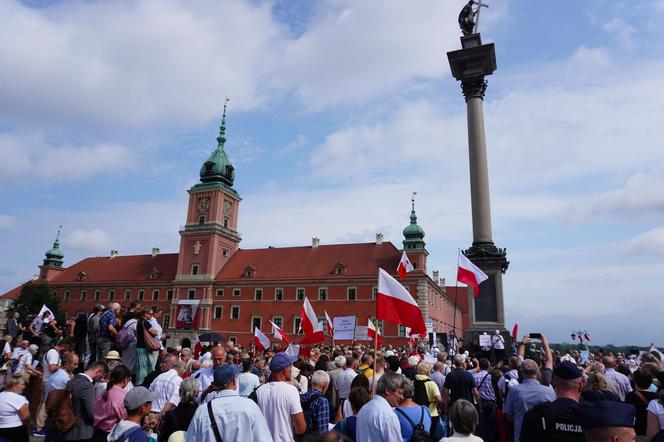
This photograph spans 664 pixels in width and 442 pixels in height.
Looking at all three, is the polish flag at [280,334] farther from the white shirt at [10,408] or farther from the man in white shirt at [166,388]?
the white shirt at [10,408]

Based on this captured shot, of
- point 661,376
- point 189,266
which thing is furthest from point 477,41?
point 189,266

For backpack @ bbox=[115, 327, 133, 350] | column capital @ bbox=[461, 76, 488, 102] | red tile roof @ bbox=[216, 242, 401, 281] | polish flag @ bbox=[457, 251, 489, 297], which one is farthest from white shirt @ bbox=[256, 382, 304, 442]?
red tile roof @ bbox=[216, 242, 401, 281]

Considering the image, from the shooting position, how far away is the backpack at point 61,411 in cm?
544

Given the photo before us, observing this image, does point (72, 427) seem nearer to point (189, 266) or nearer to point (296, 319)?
point (296, 319)

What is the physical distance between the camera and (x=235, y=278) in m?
56.4

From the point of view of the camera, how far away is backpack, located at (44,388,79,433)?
214 inches

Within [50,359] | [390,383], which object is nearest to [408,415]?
[390,383]

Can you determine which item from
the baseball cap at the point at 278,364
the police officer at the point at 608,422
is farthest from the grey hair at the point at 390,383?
the police officer at the point at 608,422

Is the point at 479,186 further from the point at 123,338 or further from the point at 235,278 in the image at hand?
the point at 235,278

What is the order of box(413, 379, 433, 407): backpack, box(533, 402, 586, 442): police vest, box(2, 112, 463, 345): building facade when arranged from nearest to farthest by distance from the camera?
box(533, 402, 586, 442): police vest, box(413, 379, 433, 407): backpack, box(2, 112, 463, 345): building facade

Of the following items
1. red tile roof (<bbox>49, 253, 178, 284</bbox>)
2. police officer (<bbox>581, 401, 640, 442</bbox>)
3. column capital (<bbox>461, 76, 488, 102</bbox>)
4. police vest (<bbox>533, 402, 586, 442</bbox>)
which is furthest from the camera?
red tile roof (<bbox>49, 253, 178, 284</bbox>)

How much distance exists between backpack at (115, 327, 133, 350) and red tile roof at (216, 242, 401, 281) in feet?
136

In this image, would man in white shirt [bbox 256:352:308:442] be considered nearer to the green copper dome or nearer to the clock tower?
the clock tower

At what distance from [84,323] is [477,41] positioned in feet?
65.0
